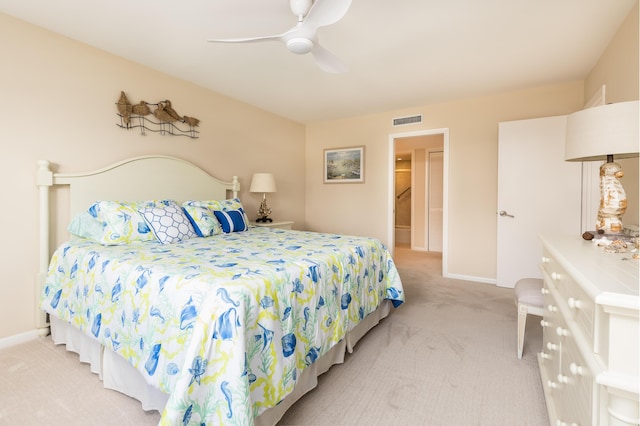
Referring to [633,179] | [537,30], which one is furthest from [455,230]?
[537,30]

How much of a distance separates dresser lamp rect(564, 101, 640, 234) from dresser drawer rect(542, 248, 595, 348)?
419mm

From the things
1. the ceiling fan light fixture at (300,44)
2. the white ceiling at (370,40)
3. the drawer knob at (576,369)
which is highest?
the white ceiling at (370,40)

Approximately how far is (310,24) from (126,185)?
84.7 inches

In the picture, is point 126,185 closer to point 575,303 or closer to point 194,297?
point 194,297

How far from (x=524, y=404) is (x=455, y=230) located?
2.71 meters

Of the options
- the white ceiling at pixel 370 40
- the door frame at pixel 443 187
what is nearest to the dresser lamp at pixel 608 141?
the white ceiling at pixel 370 40

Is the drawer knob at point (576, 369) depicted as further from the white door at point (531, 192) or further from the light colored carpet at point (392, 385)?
the white door at point (531, 192)

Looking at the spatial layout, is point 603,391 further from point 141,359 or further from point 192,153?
point 192,153

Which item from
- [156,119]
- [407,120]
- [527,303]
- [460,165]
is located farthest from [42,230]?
[460,165]

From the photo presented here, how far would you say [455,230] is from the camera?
4.07m

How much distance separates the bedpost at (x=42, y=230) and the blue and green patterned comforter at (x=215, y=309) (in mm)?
156

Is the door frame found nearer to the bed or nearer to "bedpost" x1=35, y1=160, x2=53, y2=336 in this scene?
the bed

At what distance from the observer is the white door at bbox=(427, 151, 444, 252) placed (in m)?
6.12

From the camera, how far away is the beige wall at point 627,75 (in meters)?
1.97
